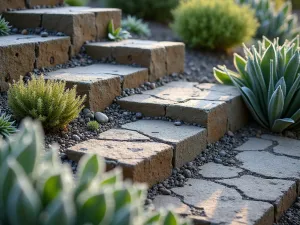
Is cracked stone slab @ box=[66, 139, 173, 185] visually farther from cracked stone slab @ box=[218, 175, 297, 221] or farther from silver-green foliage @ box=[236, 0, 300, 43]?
silver-green foliage @ box=[236, 0, 300, 43]

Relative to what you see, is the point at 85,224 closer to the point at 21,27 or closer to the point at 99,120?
the point at 99,120

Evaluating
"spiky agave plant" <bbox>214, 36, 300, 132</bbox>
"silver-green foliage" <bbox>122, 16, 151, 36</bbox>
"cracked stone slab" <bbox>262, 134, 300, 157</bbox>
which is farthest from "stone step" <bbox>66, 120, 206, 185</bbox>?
"silver-green foliage" <bbox>122, 16, 151, 36</bbox>

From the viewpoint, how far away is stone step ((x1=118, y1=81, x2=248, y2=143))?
3.49m

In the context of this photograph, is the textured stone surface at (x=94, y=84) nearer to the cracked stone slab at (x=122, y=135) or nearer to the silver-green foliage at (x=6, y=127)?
the cracked stone slab at (x=122, y=135)

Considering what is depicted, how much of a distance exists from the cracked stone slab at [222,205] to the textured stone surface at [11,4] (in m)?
2.33

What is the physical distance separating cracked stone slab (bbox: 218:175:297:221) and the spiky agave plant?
803 millimetres

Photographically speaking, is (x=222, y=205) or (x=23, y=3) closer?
(x=222, y=205)

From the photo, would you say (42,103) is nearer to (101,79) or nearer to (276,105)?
(101,79)

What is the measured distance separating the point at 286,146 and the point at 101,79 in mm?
1329

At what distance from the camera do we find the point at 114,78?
3684 mm

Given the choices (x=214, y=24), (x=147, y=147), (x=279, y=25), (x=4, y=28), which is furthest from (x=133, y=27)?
(x=147, y=147)

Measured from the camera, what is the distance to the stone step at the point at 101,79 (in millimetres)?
3451

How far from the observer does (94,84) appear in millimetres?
3469

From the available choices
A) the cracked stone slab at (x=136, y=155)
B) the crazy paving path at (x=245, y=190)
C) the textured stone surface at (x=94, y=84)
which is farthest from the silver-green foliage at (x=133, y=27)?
the cracked stone slab at (x=136, y=155)
